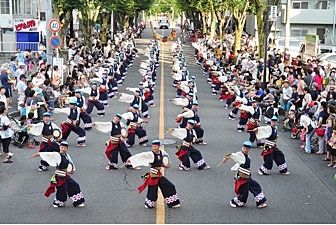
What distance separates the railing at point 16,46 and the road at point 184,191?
762 inches

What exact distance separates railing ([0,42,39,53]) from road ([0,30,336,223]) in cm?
1935

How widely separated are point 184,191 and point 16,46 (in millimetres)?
26230

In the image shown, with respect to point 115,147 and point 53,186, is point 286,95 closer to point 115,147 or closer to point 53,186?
point 115,147

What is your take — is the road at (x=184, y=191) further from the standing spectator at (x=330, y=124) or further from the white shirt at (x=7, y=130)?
the white shirt at (x=7, y=130)

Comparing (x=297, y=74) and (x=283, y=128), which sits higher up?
(x=297, y=74)

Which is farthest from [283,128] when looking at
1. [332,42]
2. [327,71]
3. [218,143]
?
[332,42]

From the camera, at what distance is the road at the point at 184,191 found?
10.2 m

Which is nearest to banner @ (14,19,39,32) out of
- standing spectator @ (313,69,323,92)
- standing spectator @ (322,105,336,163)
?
standing spectator @ (313,69,323,92)

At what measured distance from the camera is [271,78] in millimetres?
25625

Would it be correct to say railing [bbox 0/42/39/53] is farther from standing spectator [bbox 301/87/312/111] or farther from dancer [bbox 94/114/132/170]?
dancer [bbox 94/114/132/170]

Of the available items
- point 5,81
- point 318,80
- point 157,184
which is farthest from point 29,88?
point 318,80

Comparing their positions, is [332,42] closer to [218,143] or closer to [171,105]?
[171,105]

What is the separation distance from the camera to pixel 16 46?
35.4m

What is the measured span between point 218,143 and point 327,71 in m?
9.42
